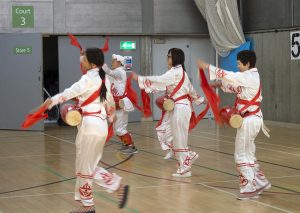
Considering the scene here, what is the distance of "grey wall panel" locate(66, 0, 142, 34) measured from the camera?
58.9 ft

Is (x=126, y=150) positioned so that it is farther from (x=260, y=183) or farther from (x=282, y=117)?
(x=282, y=117)

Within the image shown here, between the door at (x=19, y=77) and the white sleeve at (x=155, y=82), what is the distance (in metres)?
8.22

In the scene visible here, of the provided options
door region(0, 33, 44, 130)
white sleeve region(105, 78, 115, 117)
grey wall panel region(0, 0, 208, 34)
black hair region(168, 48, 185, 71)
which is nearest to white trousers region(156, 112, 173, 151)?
black hair region(168, 48, 185, 71)

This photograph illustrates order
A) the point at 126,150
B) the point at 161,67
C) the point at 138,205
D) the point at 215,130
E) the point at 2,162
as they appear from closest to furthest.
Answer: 1. the point at 138,205
2. the point at 2,162
3. the point at 126,150
4. the point at 215,130
5. the point at 161,67

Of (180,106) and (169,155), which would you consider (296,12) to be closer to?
(169,155)

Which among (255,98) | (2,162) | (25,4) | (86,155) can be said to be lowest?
(2,162)

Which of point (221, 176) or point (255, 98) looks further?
point (221, 176)

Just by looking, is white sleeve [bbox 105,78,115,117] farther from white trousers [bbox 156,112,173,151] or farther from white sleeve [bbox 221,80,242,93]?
white trousers [bbox 156,112,173,151]

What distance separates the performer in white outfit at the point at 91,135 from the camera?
20.8 feet

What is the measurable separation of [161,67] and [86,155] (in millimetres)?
12869

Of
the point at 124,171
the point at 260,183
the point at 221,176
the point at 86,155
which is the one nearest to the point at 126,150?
the point at 124,171

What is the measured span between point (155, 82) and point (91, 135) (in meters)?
→ 2.51

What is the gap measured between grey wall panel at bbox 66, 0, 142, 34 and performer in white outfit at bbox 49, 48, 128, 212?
1166 cm

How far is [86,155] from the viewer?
6359 millimetres
